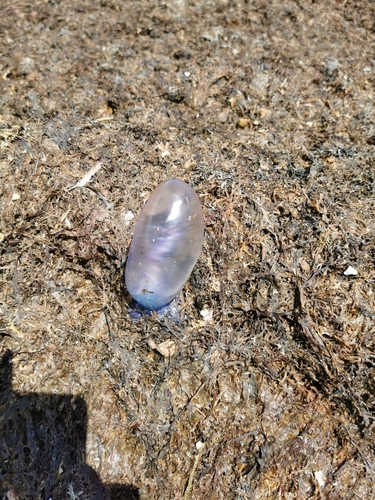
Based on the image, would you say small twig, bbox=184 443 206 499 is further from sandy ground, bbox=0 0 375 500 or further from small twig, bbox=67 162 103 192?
small twig, bbox=67 162 103 192

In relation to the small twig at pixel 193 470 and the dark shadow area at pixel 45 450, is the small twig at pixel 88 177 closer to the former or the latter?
the dark shadow area at pixel 45 450

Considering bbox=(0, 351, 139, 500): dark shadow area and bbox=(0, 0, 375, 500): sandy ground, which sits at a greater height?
bbox=(0, 0, 375, 500): sandy ground

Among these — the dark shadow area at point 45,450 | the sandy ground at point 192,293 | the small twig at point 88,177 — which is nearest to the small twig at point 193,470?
the sandy ground at point 192,293

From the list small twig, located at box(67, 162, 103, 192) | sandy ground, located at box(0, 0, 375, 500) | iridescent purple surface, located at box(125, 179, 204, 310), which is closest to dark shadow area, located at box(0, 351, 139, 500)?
sandy ground, located at box(0, 0, 375, 500)

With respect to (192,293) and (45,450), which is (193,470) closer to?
(45,450)

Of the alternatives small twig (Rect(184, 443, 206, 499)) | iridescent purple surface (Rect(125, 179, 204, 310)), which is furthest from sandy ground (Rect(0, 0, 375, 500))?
iridescent purple surface (Rect(125, 179, 204, 310))

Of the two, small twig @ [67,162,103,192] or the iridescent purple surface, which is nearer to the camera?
the iridescent purple surface

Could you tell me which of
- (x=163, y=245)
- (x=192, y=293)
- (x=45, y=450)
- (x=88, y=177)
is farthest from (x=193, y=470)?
(x=88, y=177)

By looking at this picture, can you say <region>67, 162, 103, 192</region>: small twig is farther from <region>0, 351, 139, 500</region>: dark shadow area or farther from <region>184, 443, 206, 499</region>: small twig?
<region>184, 443, 206, 499</region>: small twig
